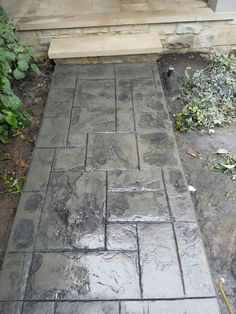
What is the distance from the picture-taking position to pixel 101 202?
219cm

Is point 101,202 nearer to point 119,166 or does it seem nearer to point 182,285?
point 119,166

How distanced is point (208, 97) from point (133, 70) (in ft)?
3.06

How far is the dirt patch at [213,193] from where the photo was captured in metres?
1.97

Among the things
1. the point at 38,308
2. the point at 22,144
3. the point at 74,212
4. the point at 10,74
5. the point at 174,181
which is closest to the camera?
the point at 38,308

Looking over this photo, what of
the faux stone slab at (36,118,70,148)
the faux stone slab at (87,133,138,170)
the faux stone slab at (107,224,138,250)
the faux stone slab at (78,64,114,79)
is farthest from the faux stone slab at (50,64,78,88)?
the faux stone slab at (107,224,138,250)

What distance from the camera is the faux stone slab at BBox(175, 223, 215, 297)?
176 centimetres

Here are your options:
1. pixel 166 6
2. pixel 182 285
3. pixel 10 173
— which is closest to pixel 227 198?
pixel 182 285

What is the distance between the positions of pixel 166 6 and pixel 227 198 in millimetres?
2575

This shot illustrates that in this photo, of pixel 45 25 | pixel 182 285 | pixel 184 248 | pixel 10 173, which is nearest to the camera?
pixel 182 285

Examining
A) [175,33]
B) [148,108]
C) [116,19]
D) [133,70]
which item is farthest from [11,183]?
[175,33]

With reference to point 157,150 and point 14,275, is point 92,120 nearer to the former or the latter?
point 157,150

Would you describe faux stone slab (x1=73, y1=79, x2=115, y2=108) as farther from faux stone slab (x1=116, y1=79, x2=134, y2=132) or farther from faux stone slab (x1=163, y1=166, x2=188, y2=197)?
faux stone slab (x1=163, y1=166, x2=188, y2=197)

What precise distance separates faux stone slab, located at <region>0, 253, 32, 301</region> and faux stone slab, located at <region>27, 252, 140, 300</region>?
47 millimetres

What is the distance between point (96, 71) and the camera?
135 inches
